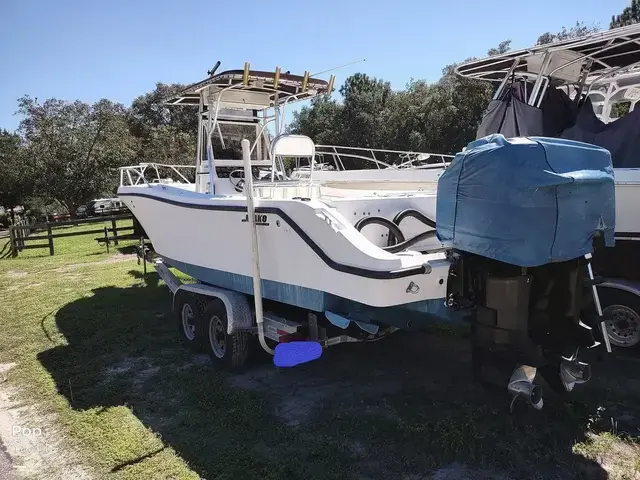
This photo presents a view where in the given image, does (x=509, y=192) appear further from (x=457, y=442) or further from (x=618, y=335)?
(x=618, y=335)

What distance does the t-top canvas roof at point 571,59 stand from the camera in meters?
5.08

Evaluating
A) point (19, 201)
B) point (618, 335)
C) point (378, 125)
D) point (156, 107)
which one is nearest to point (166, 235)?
point (618, 335)

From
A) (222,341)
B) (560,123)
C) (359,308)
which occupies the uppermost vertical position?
(560,123)

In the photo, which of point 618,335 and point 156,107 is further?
point 156,107

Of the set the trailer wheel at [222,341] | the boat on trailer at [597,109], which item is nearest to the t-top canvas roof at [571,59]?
the boat on trailer at [597,109]

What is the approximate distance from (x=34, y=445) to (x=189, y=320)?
6.97 ft

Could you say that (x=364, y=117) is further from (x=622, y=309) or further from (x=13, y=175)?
(x=622, y=309)

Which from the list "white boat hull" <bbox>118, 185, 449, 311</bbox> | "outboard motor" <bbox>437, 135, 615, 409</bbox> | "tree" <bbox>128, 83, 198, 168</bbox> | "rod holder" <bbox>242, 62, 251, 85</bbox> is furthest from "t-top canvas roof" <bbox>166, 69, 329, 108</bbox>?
"tree" <bbox>128, 83, 198, 168</bbox>

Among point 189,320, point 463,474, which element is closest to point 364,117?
point 189,320

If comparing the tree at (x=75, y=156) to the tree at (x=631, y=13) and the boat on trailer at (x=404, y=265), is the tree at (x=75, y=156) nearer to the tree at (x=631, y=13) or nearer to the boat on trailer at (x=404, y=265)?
the boat on trailer at (x=404, y=265)

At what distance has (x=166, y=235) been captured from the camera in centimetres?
609

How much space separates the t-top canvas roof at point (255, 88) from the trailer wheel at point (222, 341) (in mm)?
2499

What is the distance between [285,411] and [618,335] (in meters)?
3.28

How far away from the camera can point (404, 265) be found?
3410 mm
